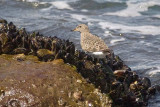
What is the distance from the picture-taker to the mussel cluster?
18.2 feet

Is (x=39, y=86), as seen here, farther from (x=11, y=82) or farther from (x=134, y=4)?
(x=134, y=4)

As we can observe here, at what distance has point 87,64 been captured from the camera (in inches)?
229

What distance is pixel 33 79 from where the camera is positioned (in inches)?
188

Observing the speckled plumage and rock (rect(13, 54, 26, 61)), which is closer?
rock (rect(13, 54, 26, 61))

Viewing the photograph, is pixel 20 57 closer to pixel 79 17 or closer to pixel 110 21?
pixel 110 21

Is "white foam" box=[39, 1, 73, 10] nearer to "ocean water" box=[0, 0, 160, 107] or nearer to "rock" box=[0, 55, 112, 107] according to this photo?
"ocean water" box=[0, 0, 160, 107]

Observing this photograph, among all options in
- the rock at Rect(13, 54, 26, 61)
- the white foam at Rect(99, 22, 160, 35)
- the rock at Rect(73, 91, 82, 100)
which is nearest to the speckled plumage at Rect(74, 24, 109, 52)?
the rock at Rect(13, 54, 26, 61)

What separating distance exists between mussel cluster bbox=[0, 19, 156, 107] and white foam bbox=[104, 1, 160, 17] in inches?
323

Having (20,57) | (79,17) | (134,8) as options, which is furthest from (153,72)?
(134,8)

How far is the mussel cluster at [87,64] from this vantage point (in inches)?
219

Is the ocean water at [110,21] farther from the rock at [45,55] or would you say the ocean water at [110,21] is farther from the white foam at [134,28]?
the rock at [45,55]

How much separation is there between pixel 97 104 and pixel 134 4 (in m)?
11.9

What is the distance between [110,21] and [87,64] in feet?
25.8

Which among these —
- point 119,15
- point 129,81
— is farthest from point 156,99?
point 119,15
